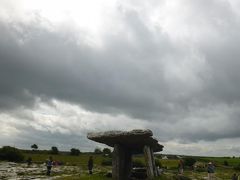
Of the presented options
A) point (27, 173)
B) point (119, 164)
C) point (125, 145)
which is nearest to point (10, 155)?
point (27, 173)

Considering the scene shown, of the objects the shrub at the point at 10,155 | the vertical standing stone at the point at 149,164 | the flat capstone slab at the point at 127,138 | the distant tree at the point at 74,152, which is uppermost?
the distant tree at the point at 74,152

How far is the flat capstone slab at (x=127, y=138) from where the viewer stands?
28.3 m

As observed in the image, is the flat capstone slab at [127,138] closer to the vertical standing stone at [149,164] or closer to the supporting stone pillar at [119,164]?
the supporting stone pillar at [119,164]

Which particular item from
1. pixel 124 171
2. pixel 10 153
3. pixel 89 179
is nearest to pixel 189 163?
pixel 10 153

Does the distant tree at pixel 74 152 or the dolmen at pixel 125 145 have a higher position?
the distant tree at pixel 74 152

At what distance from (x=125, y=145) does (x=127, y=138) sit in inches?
196

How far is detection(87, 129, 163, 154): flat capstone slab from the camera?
28.3 meters

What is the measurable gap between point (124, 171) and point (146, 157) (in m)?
3.68

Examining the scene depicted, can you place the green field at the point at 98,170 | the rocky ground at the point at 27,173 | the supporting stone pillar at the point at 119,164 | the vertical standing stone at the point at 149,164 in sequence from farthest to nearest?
the green field at the point at 98,170 < the supporting stone pillar at the point at 119,164 < the rocky ground at the point at 27,173 < the vertical standing stone at the point at 149,164

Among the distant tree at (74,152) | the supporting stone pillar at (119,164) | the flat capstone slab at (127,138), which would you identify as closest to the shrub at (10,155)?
the distant tree at (74,152)

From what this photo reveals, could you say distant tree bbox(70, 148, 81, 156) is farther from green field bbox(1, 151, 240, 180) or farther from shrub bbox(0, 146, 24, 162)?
shrub bbox(0, 146, 24, 162)

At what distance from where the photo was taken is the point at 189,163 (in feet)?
236

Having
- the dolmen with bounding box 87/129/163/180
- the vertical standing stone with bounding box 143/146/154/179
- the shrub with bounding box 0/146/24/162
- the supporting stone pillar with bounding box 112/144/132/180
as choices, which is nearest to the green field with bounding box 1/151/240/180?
the vertical standing stone with bounding box 143/146/154/179

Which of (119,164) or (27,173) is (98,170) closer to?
(27,173)
